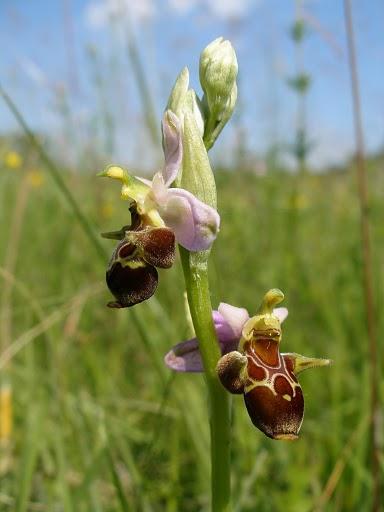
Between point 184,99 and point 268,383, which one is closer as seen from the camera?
point 268,383

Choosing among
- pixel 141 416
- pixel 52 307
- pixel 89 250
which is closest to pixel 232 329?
pixel 141 416

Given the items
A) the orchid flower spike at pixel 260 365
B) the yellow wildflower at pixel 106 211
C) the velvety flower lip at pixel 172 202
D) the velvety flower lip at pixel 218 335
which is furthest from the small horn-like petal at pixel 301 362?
the yellow wildflower at pixel 106 211

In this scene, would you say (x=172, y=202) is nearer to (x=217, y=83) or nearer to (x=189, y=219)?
(x=189, y=219)

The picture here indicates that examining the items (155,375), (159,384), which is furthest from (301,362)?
(155,375)

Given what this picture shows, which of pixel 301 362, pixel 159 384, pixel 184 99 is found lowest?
pixel 159 384

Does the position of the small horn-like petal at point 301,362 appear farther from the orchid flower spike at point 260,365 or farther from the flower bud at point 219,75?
the flower bud at point 219,75
